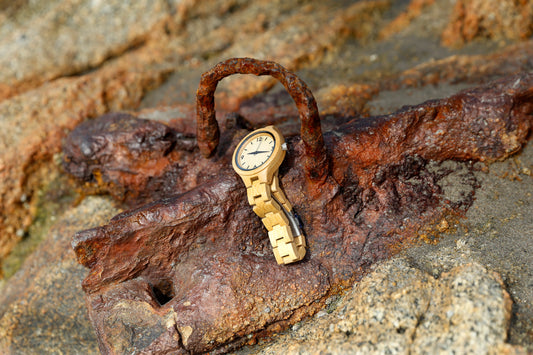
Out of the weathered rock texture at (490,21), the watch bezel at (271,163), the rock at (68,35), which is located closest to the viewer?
the watch bezel at (271,163)

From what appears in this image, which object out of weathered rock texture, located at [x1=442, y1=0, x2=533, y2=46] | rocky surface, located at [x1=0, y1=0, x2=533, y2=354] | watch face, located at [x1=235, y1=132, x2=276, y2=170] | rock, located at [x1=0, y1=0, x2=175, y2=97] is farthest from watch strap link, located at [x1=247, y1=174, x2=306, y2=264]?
rock, located at [x1=0, y1=0, x2=175, y2=97]

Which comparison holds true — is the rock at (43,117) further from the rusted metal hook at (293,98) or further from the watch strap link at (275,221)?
the watch strap link at (275,221)

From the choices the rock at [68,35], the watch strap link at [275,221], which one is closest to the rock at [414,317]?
the watch strap link at [275,221]

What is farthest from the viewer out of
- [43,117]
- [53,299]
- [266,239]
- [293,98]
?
[43,117]

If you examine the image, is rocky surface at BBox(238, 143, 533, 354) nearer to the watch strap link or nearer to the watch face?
the watch strap link

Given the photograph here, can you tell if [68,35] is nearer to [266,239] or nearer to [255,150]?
[255,150]

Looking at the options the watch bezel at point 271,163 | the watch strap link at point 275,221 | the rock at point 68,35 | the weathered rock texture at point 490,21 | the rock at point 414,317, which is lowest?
the weathered rock texture at point 490,21

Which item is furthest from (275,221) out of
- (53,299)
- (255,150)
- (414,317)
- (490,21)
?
(490,21)

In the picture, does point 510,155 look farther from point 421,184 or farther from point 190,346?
point 190,346
